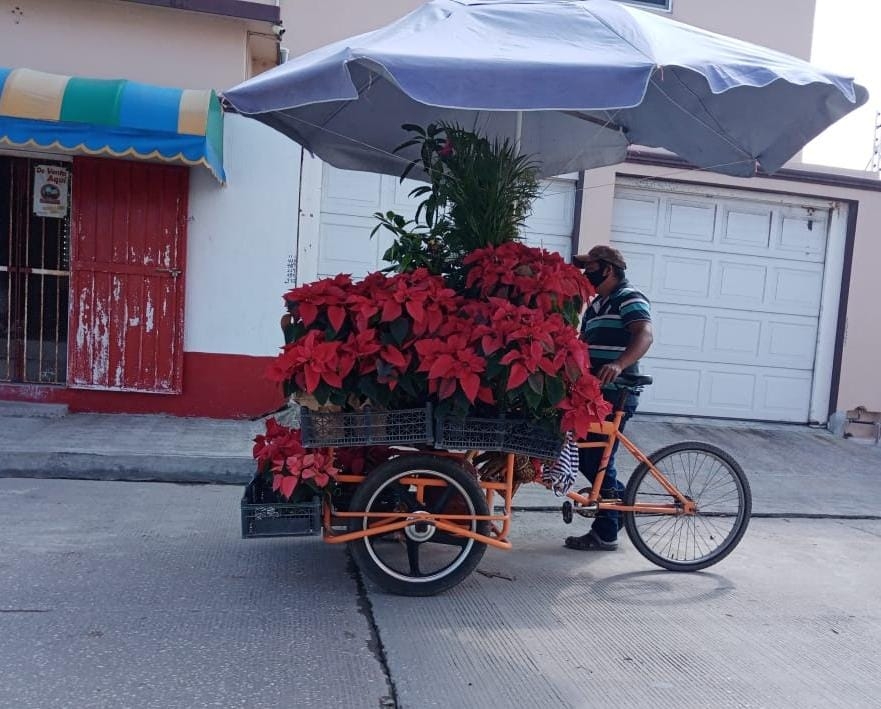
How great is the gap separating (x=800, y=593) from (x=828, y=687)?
47.1 inches

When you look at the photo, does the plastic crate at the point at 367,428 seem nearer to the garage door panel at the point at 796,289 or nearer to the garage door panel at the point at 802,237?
the garage door panel at the point at 796,289

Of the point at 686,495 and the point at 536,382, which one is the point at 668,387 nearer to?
the point at 686,495

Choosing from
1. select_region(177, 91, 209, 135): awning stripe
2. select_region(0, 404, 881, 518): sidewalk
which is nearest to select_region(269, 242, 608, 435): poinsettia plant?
select_region(0, 404, 881, 518): sidewalk

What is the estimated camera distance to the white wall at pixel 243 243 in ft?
26.1

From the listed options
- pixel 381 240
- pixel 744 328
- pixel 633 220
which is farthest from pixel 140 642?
pixel 744 328

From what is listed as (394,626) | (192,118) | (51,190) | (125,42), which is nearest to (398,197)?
(192,118)

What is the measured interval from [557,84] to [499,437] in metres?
1.60

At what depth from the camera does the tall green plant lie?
414cm

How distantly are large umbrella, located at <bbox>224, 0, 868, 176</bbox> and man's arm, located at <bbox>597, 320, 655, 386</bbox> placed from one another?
1.20 metres

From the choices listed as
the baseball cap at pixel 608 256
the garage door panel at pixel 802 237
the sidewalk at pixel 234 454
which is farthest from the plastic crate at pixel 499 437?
the garage door panel at pixel 802 237

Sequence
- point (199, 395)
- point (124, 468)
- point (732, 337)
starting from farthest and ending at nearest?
point (732, 337)
point (199, 395)
point (124, 468)

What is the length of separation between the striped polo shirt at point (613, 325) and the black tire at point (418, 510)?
124 cm

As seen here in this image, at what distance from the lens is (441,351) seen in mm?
3633

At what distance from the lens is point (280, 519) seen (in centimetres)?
Result: 378
